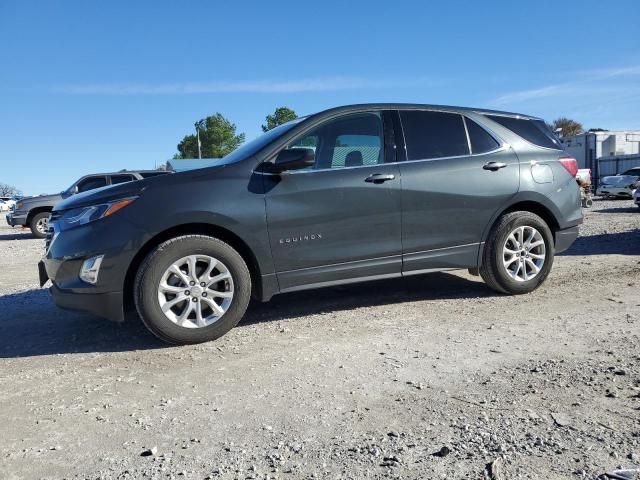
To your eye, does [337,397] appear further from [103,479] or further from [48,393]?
[48,393]

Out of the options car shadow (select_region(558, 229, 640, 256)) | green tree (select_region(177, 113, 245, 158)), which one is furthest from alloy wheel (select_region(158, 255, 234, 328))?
green tree (select_region(177, 113, 245, 158))

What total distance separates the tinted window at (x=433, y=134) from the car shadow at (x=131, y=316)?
144cm

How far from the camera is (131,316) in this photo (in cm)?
501

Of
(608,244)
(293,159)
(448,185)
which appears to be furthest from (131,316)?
(608,244)

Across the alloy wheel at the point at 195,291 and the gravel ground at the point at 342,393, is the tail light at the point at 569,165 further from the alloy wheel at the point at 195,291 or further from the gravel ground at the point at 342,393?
the alloy wheel at the point at 195,291

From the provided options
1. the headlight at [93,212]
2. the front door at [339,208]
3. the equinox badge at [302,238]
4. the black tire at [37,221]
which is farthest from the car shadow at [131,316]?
the black tire at [37,221]

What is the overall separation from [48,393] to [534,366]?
3.01 meters

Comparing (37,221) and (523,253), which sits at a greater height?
(37,221)

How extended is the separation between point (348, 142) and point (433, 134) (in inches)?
34.4

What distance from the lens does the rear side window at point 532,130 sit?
208 inches

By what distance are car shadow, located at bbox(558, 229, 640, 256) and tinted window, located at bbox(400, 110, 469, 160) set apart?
345 centimetres

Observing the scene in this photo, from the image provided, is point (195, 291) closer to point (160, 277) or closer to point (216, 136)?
point (160, 277)

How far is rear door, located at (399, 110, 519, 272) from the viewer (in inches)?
184

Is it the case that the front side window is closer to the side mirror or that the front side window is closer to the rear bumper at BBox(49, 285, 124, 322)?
the side mirror
